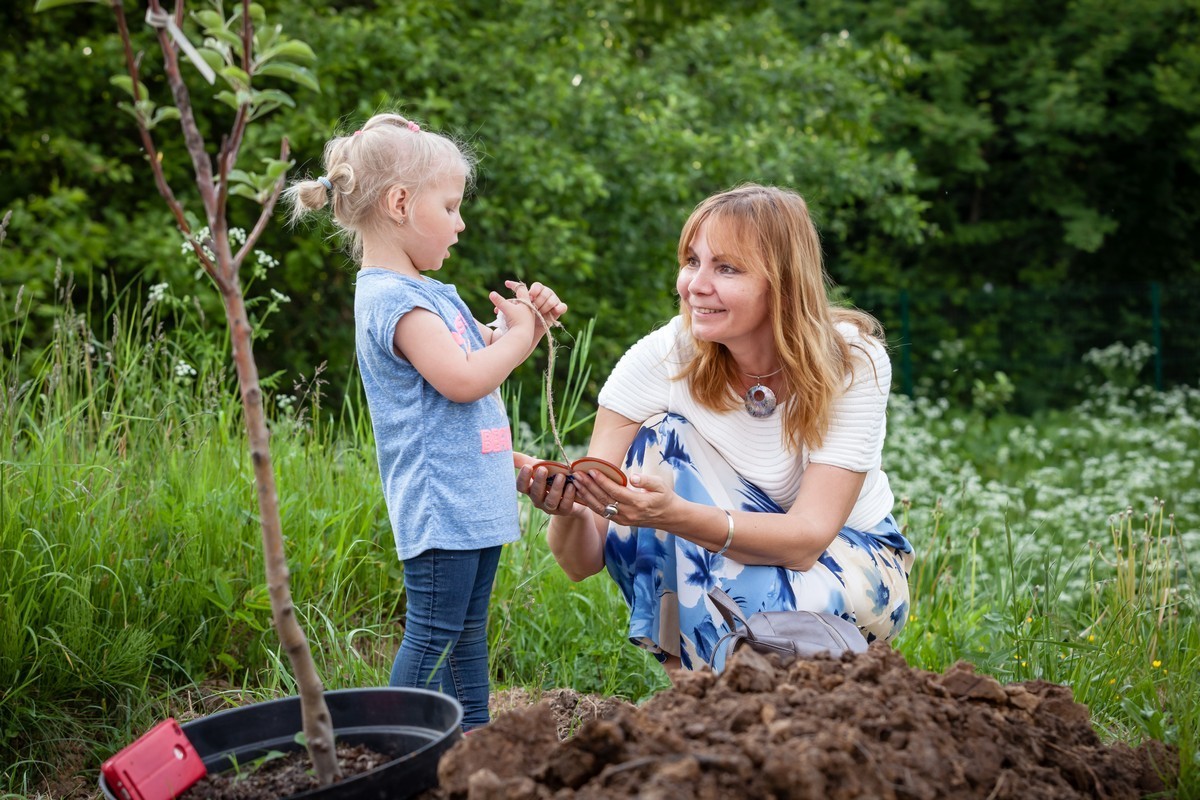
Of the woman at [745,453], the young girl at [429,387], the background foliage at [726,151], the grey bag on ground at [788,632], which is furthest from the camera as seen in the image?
the background foliage at [726,151]

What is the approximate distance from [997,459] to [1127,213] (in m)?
6.55

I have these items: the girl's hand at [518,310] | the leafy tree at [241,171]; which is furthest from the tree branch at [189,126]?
the girl's hand at [518,310]

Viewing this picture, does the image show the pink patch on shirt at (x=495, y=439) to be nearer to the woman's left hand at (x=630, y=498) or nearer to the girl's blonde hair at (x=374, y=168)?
the woman's left hand at (x=630, y=498)

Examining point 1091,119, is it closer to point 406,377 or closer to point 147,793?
point 406,377

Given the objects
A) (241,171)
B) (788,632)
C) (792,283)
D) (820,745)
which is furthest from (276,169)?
(792,283)

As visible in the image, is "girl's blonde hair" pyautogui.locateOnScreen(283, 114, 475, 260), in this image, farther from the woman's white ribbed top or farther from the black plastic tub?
the black plastic tub

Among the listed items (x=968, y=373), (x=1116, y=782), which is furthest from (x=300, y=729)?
(x=968, y=373)

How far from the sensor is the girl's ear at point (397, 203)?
7.41 feet

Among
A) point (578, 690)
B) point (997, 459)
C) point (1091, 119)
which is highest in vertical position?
point (1091, 119)

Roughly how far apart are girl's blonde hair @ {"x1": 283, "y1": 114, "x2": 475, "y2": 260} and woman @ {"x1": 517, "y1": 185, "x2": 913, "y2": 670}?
0.60 meters

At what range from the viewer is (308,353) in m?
6.60

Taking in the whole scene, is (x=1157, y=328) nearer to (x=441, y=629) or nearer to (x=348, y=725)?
(x=441, y=629)

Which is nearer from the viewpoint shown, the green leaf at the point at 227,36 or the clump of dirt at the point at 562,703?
the green leaf at the point at 227,36

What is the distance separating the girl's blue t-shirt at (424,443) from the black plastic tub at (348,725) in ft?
1.71
